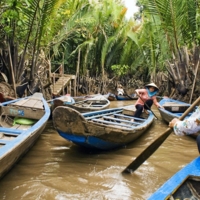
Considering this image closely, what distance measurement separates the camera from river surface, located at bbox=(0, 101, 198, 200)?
10.2 feet

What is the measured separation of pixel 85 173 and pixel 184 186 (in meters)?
1.80

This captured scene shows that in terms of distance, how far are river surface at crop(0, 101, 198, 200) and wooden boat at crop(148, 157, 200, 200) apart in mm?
978

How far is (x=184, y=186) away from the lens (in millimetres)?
2170

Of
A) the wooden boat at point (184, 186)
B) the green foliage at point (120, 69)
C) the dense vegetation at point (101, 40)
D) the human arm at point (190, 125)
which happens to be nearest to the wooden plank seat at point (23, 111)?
the dense vegetation at point (101, 40)

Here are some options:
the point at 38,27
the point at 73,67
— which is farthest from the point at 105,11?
the point at 38,27

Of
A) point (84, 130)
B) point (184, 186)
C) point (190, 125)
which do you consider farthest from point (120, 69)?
point (184, 186)

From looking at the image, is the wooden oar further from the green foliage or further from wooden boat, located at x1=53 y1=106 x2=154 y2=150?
the green foliage

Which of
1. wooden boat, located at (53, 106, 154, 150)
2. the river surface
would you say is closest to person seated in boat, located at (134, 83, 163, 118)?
the river surface

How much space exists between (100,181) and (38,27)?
6.14 meters

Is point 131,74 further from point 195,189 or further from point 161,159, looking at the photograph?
point 195,189

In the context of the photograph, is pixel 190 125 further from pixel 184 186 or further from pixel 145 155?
pixel 145 155

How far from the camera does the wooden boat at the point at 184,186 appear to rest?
6.44 feet

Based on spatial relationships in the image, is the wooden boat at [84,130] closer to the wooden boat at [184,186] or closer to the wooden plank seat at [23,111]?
the wooden plank seat at [23,111]

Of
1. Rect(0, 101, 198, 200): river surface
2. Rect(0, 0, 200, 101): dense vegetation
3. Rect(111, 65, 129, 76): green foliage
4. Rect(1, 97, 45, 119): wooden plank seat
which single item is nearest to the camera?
Rect(0, 101, 198, 200): river surface
